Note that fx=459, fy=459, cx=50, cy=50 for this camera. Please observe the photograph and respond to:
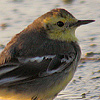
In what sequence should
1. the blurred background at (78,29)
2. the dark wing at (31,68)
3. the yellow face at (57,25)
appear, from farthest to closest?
the blurred background at (78,29) → the yellow face at (57,25) → the dark wing at (31,68)

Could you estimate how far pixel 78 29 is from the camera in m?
9.91

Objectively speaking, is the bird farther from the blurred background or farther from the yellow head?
the blurred background

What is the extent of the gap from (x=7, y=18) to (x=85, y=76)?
10.4 ft

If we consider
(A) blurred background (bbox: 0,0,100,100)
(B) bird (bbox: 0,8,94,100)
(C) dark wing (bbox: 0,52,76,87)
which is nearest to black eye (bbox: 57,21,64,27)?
(B) bird (bbox: 0,8,94,100)

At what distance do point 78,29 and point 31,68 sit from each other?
3.66 meters

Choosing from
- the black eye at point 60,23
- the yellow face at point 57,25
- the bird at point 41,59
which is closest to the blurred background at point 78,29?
the bird at point 41,59

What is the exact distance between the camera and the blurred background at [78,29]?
7.61 meters

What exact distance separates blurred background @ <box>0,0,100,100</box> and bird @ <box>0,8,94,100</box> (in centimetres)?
80

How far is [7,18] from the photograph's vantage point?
34.5ft

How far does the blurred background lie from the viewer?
25.0 feet

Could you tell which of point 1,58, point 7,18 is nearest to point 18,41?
point 1,58

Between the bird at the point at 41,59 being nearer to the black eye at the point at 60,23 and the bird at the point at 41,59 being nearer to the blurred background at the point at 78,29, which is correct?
the black eye at the point at 60,23

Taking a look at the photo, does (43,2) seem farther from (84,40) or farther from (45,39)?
(45,39)

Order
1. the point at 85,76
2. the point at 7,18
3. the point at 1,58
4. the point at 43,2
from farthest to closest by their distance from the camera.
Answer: the point at 43,2, the point at 7,18, the point at 85,76, the point at 1,58
